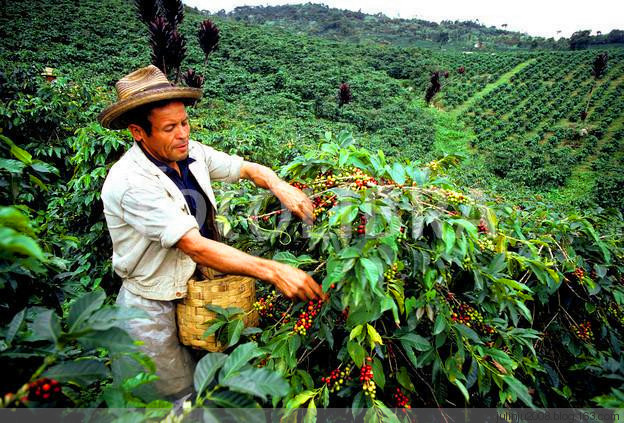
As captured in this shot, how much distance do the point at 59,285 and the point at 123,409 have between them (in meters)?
1.18

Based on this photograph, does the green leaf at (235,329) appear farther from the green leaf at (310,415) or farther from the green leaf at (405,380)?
the green leaf at (405,380)

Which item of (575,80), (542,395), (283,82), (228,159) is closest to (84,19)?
(283,82)

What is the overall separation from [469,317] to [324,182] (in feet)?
2.55

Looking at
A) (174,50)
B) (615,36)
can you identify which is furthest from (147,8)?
(615,36)

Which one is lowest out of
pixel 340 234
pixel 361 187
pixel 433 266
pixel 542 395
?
pixel 542 395

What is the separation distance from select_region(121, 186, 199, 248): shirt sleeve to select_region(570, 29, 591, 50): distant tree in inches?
2433

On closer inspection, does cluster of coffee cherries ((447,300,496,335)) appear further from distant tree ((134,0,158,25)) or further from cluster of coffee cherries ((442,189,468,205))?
distant tree ((134,0,158,25))

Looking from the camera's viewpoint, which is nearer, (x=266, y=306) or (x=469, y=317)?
(x=469, y=317)

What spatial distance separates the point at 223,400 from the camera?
25.0 inches

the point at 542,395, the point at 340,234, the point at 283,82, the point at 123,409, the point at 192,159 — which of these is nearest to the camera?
the point at 123,409

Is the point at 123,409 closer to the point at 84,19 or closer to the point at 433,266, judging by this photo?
the point at 433,266

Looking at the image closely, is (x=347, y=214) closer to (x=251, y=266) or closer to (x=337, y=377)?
(x=251, y=266)

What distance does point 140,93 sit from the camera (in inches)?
55.6

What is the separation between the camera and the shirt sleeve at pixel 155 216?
3.99 ft
